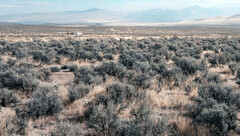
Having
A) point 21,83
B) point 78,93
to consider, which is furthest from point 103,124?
point 21,83

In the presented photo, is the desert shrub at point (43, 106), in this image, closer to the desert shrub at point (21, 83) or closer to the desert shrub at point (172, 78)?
the desert shrub at point (21, 83)

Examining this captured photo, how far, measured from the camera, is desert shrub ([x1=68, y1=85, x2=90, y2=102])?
8031 millimetres

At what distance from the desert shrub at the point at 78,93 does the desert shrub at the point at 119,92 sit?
1.23m

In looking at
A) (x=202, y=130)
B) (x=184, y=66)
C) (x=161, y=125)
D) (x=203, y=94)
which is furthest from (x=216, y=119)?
(x=184, y=66)

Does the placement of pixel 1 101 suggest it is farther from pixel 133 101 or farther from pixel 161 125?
pixel 161 125

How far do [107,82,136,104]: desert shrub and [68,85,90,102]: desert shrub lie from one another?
123cm

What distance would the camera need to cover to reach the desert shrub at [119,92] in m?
7.58

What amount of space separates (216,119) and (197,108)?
4.63 ft

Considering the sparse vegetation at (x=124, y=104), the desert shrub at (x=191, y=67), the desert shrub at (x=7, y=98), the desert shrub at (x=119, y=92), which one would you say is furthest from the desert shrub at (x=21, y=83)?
the desert shrub at (x=191, y=67)

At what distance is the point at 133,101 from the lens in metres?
7.73

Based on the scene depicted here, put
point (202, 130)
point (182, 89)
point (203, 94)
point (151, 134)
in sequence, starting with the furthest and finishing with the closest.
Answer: point (182, 89) → point (203, 94) → point (202, 130) → point (151, 134)

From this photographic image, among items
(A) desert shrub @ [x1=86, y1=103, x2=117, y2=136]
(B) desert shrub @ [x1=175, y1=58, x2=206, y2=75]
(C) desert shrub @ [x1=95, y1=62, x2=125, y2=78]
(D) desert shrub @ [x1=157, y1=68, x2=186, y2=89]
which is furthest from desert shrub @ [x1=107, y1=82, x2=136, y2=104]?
(B) desert shrub @ [x1=175, y1=58, x2=206, y2=75]

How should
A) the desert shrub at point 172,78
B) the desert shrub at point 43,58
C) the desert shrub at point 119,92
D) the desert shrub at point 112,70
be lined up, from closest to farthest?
1. the desert shrub at point 119,92
2. the desert shrub at point 172,78
3. the desert shrub at point 112,70
4. the desert shrub at point 43,58

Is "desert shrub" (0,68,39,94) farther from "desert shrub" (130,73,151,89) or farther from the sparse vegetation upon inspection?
"desert shrub" (130,73,151,89)
